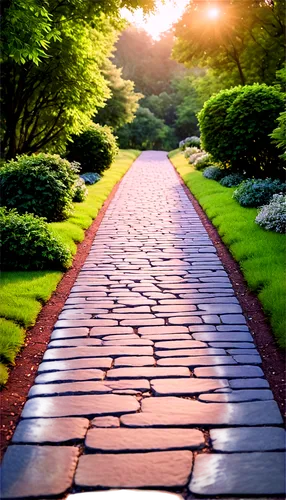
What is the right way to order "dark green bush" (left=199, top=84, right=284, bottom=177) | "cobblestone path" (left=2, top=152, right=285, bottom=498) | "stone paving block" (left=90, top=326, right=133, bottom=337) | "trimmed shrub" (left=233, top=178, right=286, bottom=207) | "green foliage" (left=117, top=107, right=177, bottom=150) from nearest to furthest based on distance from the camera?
"cobblestone path" (left=2, top=152, right=285, bottom=498), "stone paving block" (left=90, top=326, right=133, bottom=337), "trimmed shrub" (left=233, top=178, right=286, bottom=207), "dark green bush" (left=199, top=84, right=284, bottom=177), "green foliage" (left=117, top=107, right=177, bottom=150)

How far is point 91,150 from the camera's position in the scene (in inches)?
791

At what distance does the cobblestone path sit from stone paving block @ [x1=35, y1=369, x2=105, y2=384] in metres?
0.01

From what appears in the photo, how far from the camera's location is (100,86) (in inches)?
556

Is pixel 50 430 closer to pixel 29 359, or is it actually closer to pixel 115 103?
pixel 29 359

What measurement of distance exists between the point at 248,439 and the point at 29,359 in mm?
2319

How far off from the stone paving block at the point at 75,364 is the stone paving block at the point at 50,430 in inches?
30.9

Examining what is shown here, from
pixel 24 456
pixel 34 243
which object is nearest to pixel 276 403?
pixel 24 456

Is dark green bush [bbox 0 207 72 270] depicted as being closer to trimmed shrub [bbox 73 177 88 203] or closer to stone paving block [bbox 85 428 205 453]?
stone paving block [bbox 85 428 205 453]

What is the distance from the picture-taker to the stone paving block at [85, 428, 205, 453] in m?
3.09

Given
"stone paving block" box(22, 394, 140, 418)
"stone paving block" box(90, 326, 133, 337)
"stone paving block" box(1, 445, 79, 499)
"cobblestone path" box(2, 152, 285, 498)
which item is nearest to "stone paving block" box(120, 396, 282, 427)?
"cobblestone path" box(2, 152, 285, 498)

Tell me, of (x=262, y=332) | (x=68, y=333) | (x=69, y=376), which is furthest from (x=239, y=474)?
(x=68, y=333)

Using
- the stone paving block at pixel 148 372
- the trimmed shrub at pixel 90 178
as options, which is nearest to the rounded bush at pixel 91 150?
the trimmed shrub at pixel 90 178

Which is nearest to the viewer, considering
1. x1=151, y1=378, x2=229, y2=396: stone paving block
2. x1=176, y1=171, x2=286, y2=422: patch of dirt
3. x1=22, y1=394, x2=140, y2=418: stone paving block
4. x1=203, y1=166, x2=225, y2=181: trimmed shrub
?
x1=22, y1=394, x2=140, y2=418: stone paving block

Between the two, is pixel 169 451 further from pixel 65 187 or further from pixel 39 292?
pixel 65 187
